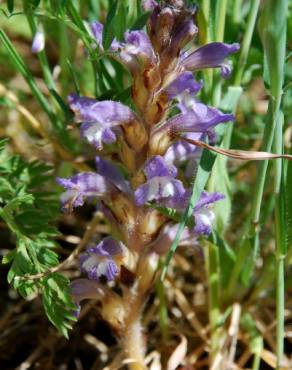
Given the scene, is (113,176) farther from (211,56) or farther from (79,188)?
(211,56)

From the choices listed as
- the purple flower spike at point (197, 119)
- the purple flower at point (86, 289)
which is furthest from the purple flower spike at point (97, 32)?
the purple flower at point (86, 289)

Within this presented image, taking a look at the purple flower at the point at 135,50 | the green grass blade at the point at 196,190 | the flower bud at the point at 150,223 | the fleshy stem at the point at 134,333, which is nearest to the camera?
the purple flower at the point at 135,50

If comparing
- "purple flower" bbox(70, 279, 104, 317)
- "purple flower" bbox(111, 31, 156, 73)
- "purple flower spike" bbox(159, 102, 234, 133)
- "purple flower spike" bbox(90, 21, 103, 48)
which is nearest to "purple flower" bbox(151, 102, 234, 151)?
"purple flower spike" bbox(159, 102, 234, 133)

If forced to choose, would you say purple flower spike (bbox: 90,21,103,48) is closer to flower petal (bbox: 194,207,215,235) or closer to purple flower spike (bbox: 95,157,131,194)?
purple flower spike (bbox: 95,157,131,194)

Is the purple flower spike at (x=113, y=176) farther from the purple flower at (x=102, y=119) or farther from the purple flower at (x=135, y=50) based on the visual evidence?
the purple flower at (x=135, y=50)

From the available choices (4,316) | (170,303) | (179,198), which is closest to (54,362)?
(4,316)

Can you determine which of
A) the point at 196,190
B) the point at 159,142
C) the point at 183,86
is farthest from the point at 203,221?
the point at 183,86

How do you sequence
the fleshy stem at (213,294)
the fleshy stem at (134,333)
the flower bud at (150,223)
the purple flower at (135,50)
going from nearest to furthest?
1. the purple flower at (135,50)
2. the flower bud at (150,223)
3. the fleshy stem at (134,333)
4. the fleshy stem at (213,294)
